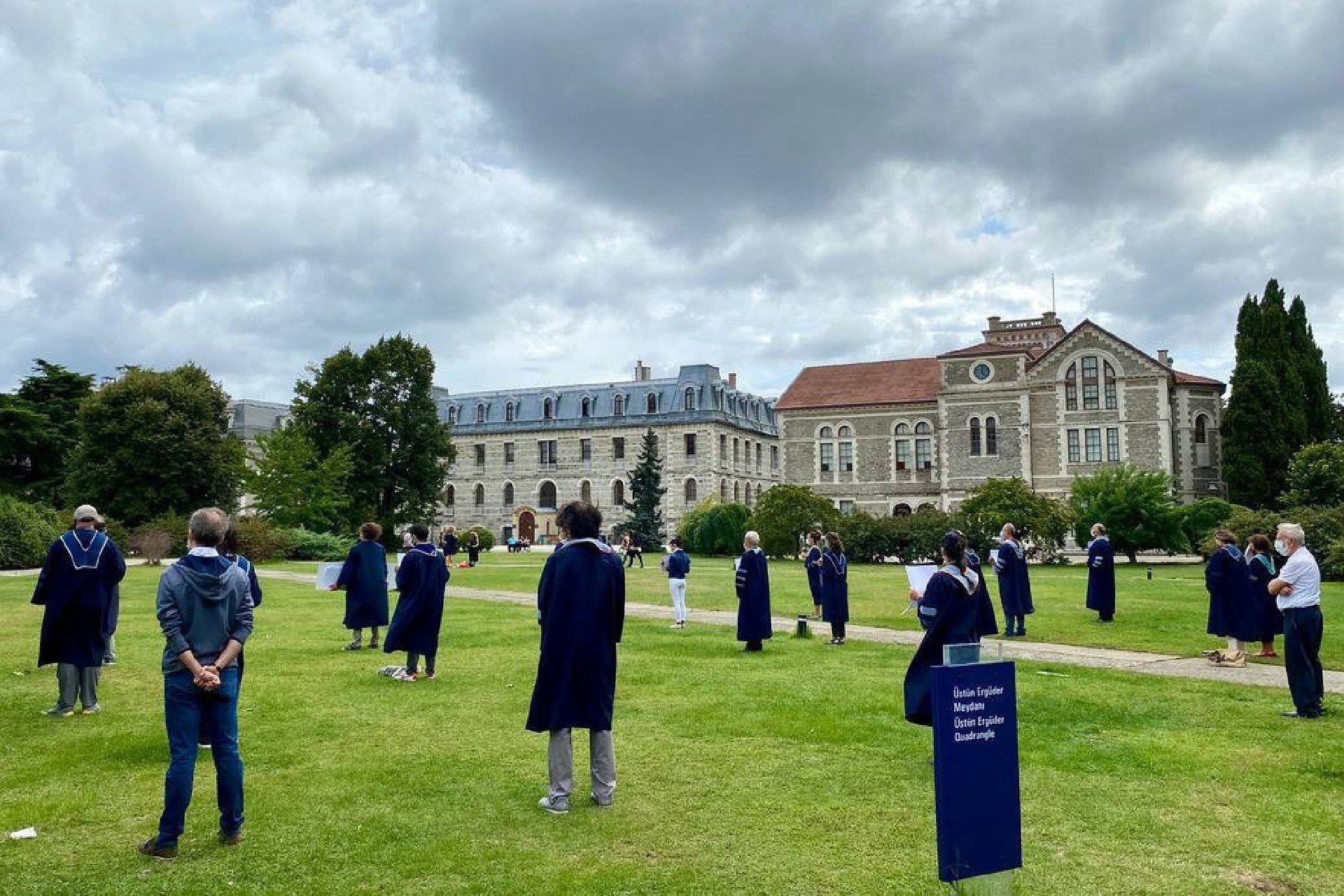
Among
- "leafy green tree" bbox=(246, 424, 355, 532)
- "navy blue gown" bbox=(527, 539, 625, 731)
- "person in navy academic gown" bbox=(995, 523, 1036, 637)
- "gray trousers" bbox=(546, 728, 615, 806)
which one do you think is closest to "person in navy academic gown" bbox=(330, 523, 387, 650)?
"navy blue gown" bbox=(527, 539, 625, 731)

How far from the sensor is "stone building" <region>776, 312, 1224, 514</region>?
51.4 m

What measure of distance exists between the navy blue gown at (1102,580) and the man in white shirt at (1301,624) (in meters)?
8.71

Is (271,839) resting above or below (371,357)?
Answer: below

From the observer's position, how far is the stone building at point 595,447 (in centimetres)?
7212

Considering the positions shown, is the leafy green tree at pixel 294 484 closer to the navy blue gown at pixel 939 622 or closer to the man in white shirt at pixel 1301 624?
the navy blue gown at pixel 939 622

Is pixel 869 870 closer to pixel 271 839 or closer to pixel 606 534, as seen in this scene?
pixel 271 839

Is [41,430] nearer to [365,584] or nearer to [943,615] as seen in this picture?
[365,584]

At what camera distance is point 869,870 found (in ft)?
18.3

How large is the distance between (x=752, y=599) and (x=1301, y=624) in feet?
22.2

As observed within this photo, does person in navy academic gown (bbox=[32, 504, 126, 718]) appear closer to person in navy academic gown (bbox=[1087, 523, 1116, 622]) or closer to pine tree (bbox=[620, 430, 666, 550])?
person in navy academic gown (bbox=[1087, 523, 1116, 622])

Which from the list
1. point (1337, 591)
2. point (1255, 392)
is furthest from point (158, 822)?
point (1255, 392)

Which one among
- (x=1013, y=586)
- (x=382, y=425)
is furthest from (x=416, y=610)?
(x=382, y=425)

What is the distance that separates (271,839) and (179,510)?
44.3 m

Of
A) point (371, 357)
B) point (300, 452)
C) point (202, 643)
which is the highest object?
point (371, 357)
